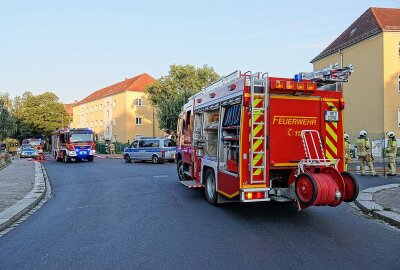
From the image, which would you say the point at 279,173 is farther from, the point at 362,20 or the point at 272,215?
the point at 362,20

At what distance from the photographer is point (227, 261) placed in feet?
17.0

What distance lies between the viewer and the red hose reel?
6.80 meters

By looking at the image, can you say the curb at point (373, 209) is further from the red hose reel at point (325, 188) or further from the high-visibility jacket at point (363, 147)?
the high-visibility jacket at point (363, 147)

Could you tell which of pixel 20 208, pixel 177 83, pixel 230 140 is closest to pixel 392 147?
pixel 230 140

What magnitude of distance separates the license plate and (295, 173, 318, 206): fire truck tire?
1688 millimetres

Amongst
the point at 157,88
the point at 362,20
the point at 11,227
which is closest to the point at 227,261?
the point at 11,227

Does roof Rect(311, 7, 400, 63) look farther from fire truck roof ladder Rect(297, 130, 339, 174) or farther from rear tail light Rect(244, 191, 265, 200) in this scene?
rear tail light Rect(244, 191, 265, 200)

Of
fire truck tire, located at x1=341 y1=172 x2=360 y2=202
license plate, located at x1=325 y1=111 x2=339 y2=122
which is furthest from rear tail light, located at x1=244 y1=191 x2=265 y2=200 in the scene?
license plate, located at x1=325 y1=111 x2=339 y2=122

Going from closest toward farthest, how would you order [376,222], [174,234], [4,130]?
[174,234] < [376,222] < [4,130]

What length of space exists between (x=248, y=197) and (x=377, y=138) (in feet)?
80.0

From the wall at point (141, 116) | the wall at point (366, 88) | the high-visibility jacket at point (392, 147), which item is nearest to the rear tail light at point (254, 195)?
the high-visibility jacket at point (392, 147)

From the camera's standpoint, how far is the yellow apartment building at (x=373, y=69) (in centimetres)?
3117

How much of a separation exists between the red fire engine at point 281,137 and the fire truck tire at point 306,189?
0.02 m

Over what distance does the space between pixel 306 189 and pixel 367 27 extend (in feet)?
103
